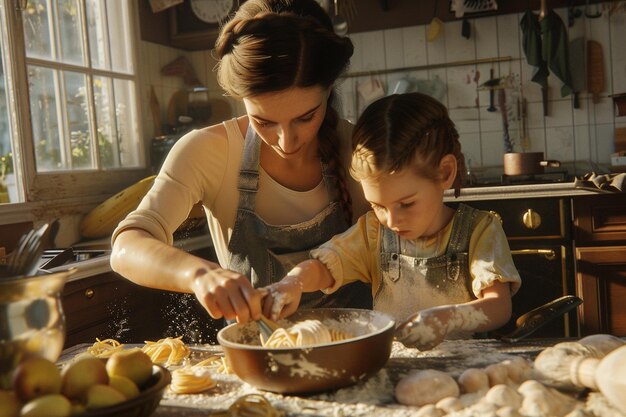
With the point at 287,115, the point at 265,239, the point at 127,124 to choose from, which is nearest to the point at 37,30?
the point at 127,124

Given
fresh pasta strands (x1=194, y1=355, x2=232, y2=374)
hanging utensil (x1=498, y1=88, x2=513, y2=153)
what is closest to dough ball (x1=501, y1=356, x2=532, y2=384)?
fresh pasta strands (x1=194, y1=355, x2=232, y2=374)

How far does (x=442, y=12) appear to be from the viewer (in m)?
3.46

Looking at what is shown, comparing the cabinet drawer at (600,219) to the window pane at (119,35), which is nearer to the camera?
the cabinet drawer at (600,219)

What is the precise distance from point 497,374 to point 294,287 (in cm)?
41

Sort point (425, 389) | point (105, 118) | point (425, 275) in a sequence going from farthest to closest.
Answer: point (105, 118)
point (425, 275)
point (425, 389)

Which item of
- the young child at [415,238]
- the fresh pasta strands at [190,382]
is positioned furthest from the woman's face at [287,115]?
the fresh pasta strands at [190,382]

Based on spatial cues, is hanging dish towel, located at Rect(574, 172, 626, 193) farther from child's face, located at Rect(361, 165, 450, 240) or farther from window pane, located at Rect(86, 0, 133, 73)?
window pane, located at Rect(86, 0, 133, 73)

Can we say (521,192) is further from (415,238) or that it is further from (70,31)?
(70,31)

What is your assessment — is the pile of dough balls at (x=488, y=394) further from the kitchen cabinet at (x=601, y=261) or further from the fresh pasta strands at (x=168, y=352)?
the kitchen cabinet at (x=601, y=261)

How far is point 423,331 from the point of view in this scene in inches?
45.4

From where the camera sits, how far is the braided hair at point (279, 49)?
1.40 meters

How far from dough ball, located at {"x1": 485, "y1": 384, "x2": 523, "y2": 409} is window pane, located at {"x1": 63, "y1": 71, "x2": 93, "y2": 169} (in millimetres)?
2450

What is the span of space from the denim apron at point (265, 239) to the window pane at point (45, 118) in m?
1.41

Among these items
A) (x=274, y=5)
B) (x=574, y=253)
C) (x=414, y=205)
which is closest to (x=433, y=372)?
(x=414, y=205)
